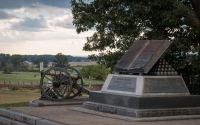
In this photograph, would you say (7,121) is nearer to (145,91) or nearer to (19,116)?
(19,116)

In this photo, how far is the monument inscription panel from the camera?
14.0 metres

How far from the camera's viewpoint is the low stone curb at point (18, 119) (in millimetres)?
12597

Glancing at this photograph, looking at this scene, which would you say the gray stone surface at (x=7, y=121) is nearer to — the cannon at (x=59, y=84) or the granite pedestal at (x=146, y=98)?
the granite pedestal at (x=146, y=98)

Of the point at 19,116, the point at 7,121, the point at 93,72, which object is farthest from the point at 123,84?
the point at 93,72

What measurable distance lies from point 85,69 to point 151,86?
104 ft

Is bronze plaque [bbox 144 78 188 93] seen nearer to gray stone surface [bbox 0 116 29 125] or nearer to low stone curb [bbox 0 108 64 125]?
low stone curb [bbox 0 108 64 125]

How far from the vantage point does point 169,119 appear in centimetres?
1308

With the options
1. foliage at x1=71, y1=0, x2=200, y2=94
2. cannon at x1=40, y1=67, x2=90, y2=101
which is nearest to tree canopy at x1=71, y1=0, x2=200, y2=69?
foliage at x1=71, y1=0, x2=200, y2=94

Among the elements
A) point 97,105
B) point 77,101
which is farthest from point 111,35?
point 97,105

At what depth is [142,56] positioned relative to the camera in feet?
48.8

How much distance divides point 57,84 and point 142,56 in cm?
491

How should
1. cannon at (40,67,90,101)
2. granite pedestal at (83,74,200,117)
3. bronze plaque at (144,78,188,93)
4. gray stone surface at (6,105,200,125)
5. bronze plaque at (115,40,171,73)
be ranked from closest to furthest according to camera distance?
1. gray stone surface at (6,105,200,125)
2. granite pedestal at (83,74,200,117)
3. bronze plaque at (144,78,188,93)
4. bronze plaque at (115,40,171,73)
5. cannon at (40,67,90,101)

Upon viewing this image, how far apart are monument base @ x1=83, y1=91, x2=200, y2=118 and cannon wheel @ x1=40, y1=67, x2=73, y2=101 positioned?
3.69 meters

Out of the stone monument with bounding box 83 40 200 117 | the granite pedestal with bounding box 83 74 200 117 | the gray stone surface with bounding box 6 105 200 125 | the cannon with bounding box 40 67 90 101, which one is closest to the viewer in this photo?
the gray stone surface with bounding box 6 105 200 125
